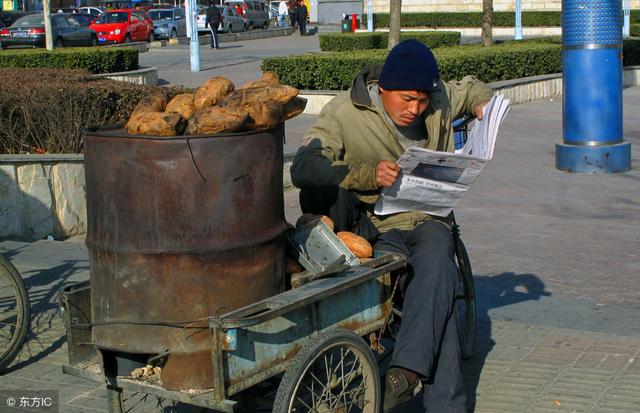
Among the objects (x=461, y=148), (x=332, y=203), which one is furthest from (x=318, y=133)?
(x=461, y=148)

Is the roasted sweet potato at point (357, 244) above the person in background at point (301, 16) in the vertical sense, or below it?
below

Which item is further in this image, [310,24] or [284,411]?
[310,24]

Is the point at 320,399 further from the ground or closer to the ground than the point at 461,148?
closer to the ground

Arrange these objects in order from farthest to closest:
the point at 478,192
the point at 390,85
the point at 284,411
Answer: the point at 478,192, the point at 390,85, the point at 284,411

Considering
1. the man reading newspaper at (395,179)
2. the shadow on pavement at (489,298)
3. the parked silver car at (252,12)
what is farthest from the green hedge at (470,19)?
the man reading newspaper at (395,179)

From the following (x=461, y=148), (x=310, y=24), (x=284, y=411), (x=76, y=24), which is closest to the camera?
(x=284, y=411)

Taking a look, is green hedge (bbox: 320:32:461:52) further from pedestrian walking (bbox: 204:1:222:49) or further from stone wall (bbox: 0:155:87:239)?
stone wall (bbox: 0:155:87:239)

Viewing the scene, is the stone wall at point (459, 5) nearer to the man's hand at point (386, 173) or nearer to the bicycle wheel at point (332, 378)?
the man's hand at point (386, 173)

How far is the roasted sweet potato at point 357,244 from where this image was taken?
170 inches

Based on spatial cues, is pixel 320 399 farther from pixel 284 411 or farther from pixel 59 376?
pixel 59 376

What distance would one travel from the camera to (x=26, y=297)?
5426mm

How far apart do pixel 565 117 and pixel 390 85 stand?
766cm

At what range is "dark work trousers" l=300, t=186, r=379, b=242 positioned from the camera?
4.53 metres

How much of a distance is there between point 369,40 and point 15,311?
26.2m
